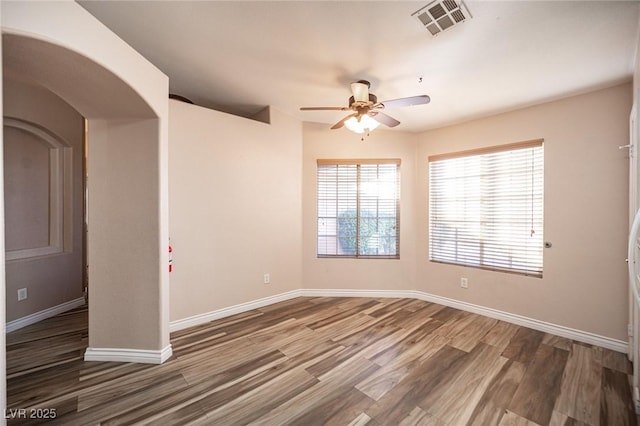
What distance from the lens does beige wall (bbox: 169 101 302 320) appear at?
2.88m

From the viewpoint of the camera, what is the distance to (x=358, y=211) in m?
4.09

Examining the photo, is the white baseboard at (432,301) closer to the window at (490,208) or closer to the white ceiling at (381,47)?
the window at (490,208)

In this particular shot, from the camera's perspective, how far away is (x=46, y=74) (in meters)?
1.68

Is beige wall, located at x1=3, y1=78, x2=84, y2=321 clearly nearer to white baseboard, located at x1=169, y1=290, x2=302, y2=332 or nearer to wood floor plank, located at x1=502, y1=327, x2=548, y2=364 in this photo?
white baseboard, located at x1=169, y1=290, x2=302, y2=332

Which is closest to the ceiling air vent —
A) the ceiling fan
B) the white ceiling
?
the white ceiling

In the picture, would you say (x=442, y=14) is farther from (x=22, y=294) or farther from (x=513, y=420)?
(x=22, y=294)

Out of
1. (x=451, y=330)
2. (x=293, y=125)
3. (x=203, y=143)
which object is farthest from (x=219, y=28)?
(x=451, y=330)

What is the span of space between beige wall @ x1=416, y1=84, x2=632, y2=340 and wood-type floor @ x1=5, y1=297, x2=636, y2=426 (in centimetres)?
33

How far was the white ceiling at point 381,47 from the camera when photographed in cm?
172

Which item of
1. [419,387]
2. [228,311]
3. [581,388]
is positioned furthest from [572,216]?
[228,311]

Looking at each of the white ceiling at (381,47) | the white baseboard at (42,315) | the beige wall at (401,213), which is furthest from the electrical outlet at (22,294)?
the beige wall at (401,213)

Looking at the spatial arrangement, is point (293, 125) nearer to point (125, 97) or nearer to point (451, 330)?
point (125, 97)

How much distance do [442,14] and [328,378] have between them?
2698mm

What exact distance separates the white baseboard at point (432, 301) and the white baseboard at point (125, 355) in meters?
0.57
